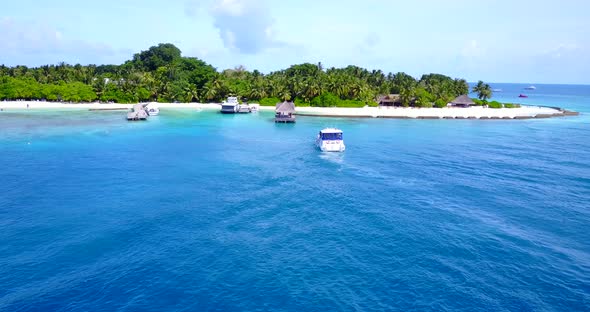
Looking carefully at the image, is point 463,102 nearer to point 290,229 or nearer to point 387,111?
point 387,111

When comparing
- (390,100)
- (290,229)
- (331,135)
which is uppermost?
(390,100)

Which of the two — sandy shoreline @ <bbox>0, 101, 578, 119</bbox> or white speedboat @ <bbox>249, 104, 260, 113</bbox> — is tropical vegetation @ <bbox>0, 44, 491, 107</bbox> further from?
white speedboat @ <bbox>249, 104, 260, 113</bbox>

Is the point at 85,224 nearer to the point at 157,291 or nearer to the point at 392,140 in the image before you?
the point at 157,291

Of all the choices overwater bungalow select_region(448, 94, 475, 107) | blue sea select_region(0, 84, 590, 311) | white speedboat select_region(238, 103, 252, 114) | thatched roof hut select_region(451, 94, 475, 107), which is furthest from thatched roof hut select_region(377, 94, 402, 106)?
blue sea select_region(0, 84, 590, 311)

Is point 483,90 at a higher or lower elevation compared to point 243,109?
higher

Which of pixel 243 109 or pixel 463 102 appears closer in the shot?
pixel 243 109

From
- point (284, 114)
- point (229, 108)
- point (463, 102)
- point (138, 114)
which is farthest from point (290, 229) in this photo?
point (463, 102)

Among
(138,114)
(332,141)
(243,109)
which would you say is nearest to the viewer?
(332,141)

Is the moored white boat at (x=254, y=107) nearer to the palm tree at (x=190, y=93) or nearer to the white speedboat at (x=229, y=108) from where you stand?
the white speedboat at (x=229, y=108)
